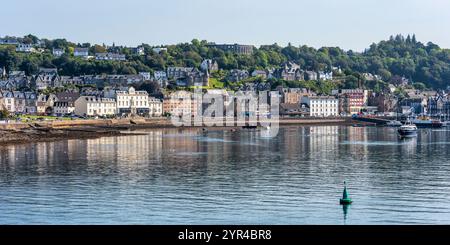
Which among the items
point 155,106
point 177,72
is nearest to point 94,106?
point 155,106

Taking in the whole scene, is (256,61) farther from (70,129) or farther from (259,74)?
(70,129)

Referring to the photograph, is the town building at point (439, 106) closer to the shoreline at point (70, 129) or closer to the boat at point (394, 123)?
the boat at point (394, 123)

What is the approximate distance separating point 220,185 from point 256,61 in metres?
131

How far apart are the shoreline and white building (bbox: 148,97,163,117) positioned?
37.7ft

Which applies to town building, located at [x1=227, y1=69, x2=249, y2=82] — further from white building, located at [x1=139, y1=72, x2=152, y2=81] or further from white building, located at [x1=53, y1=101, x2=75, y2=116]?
white building, located at [x1=53, y1=101, x2=75, y2=116]

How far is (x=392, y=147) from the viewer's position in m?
51.0

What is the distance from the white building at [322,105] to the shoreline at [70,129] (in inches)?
668

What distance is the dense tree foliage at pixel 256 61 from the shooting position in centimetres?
13212

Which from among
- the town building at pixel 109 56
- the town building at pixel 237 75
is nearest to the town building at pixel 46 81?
the town building at pixel 109 56

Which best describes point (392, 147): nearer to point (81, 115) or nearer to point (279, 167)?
point (279, 167)
